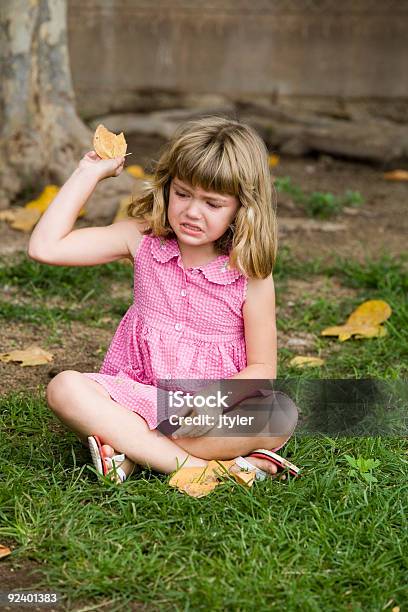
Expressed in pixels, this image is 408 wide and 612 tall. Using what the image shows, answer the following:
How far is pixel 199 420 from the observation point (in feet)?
9.51

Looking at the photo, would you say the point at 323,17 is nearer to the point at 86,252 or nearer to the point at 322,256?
the point at 322,256

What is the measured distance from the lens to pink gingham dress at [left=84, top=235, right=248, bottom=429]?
118 inches

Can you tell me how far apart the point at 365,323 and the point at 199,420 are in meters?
1.46

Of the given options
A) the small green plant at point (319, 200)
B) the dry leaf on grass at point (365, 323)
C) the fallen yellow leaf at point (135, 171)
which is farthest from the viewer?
the fallen yellow leaf at point (135, 171)

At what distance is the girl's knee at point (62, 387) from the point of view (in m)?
2.82

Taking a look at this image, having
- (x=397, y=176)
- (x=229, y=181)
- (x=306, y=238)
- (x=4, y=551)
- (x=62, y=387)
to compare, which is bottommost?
(x=397, y=176)

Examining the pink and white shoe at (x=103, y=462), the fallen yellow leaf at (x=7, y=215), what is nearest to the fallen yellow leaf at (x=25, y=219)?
the fallen yellow leaf at (x=7, y=215)

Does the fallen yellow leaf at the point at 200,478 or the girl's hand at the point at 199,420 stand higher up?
the girl's hand at the point at 199,420

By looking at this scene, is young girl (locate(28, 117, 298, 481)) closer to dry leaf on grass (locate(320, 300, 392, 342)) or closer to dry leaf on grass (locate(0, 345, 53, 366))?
dry leaf on grass (locate(0, 345, 53, 366))

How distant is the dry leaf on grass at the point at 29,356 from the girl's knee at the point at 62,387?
0.86m

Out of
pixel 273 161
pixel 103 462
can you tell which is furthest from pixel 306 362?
pixel 273 161

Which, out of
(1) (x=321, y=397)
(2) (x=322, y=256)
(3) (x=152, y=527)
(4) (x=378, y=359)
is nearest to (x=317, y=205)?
(2) (x=322, y=256)

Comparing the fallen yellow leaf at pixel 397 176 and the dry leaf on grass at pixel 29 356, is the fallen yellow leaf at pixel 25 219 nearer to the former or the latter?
the dry leaf on grass at pixel 29 356

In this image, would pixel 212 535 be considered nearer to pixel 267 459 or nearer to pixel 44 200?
pixel 267 459
